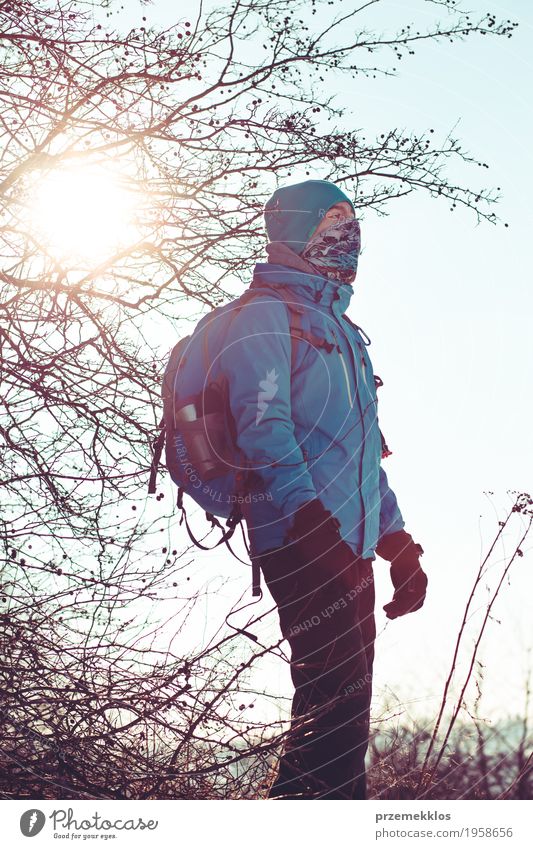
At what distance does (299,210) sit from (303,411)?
2.93ft

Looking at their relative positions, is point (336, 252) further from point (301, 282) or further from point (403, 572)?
point (403, 572)

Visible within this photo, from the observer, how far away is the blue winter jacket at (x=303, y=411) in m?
2.79

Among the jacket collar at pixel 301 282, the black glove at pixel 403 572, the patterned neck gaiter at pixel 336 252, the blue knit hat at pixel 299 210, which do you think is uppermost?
the blue knit hat at pixel 299 210

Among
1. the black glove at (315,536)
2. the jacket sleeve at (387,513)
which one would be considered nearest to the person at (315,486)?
the black glove at (315,536)

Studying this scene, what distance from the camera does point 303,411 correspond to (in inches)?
118

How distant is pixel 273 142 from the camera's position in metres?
3.99

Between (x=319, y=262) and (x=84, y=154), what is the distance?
115cm

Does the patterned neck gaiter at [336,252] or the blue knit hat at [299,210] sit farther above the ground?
the blue knit hat at [299,210]

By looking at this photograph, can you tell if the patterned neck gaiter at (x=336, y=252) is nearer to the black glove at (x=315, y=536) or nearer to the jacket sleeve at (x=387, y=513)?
the jacket sleeve at (x=387, y=513)

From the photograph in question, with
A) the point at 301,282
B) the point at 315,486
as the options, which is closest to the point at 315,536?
the point at 315,486

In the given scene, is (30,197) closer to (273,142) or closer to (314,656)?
(273,142)

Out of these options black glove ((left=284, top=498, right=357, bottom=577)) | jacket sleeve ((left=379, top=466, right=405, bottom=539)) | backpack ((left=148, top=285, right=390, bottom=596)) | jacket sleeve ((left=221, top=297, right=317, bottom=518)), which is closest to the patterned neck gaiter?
backpack ((left=148, top=285, right=390, bottom=596))

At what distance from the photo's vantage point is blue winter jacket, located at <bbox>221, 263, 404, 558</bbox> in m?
2.79

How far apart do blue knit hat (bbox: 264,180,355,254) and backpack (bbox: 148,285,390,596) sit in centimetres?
35
